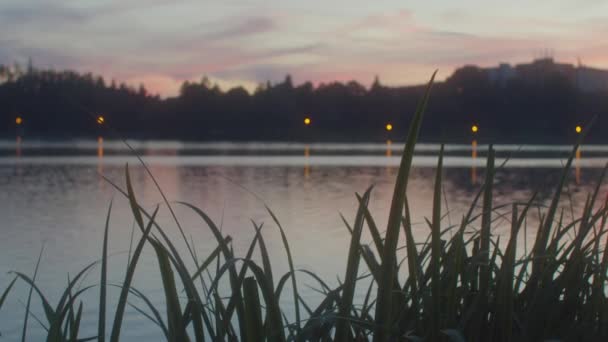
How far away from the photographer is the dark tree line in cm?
6919

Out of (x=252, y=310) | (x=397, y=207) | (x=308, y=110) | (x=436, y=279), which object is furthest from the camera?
(x=308, y=110)

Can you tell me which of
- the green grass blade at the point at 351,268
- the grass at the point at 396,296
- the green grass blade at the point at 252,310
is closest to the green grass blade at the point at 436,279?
the grass at the point at 396,296

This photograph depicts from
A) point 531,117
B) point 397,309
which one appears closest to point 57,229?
point 397,309

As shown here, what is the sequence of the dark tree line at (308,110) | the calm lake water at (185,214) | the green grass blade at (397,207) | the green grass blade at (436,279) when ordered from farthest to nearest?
the dark tree line at (308,110) < the calm lake water at (185,214) < the green grass blade at (436,279) < the green grass blade at (397,207)

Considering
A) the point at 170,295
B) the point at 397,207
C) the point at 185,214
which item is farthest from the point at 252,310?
the point at 185,214

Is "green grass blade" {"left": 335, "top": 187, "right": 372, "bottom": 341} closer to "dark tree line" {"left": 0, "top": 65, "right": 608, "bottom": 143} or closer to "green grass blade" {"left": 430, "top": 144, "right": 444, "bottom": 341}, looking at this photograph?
"green grass blade" {"left": 430, "top": 144, "right": 444, "bottom": 341}

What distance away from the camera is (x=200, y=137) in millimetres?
80438

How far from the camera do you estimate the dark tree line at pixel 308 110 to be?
69.2 metres

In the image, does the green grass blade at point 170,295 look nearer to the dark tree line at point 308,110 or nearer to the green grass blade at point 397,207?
the green grass blade at point 397,207

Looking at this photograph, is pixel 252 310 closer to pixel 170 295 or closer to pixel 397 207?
pixel 170 295

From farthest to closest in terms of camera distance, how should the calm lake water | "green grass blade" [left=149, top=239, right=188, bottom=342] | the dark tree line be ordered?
the dark tree line, the calm lake water, "green grass blade" [left=149, top=239, right=188, bottom=342]

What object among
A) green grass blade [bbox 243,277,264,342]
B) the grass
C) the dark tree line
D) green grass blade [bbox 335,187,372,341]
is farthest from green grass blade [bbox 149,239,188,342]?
the dark tree line

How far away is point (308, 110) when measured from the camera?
8138 cm

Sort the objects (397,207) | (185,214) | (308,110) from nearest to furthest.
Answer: (397,207), (185,214), (308,110)
